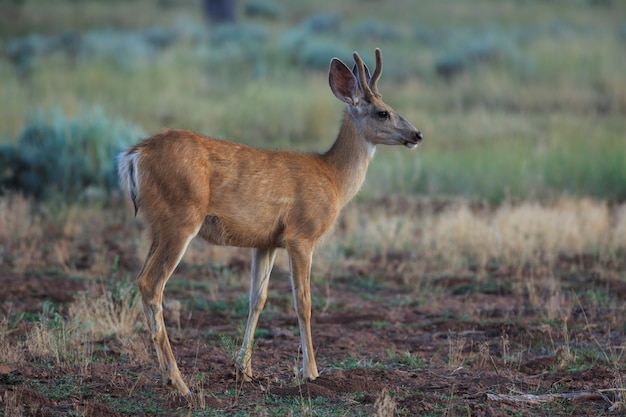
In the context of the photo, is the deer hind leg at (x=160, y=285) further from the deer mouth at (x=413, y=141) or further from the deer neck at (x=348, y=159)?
the deer mouth at (x=413, y=141)

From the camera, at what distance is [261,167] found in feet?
25.7

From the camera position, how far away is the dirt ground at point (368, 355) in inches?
272

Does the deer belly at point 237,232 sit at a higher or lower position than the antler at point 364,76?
lower

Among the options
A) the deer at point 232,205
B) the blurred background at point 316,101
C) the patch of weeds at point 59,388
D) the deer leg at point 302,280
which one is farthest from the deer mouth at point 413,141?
the blurred background at point 316,101

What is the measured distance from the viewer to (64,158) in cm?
1569

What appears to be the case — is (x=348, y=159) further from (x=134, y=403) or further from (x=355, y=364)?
(x=134, y=403)

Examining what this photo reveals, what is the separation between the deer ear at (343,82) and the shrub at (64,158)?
23.0 feet

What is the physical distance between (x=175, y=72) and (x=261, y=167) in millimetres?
17496

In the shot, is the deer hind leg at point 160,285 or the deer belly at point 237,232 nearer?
the deer hind leg at point 160,285

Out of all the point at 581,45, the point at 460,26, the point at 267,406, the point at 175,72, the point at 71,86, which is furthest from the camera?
the point at 460,26

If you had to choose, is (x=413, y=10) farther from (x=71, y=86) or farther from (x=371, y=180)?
(x=371, y=180)

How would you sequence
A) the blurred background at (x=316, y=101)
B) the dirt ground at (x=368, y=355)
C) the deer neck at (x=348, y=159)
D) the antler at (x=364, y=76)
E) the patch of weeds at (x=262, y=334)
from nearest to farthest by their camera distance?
the dirt ground at (x=368, y=355)
the deer neck at (x=348, y=159)
the antler at (x=364, y=76)
the patch of weeds at (x=262, y=334)
the blurred background at (x=316, y=101)

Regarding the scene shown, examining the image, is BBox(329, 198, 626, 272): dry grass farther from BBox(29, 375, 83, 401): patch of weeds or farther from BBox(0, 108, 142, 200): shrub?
BBox(29, 375, 83, 401): patch of weeds

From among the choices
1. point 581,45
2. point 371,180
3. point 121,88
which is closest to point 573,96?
point 581,45
